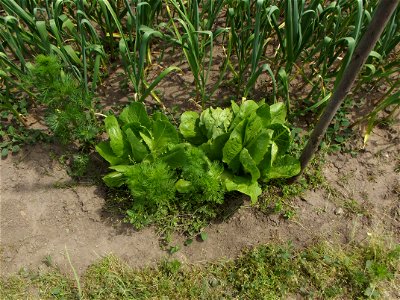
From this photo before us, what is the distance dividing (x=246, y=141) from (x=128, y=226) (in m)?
0.75

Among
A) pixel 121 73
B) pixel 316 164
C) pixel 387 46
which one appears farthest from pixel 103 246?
pixel 387 46

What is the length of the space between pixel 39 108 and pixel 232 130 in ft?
4.05

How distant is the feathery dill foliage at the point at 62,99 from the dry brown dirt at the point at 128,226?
22 cm

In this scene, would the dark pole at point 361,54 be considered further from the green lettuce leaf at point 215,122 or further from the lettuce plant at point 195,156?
the green lettuce leaf at point 215,122

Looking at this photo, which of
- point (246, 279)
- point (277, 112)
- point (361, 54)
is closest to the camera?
point (361, 54)

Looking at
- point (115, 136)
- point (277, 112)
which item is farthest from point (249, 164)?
point (115, 136)

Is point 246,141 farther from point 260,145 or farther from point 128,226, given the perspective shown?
point 128,226

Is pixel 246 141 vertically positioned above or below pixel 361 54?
below

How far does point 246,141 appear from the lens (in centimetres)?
184

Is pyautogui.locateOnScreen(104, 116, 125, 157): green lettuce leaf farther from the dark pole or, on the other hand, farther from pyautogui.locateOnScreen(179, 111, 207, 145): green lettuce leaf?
the dark pole

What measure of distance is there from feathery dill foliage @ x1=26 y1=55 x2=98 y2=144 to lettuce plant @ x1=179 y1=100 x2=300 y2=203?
524 mm

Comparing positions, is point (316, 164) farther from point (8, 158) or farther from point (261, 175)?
point (8, 158)

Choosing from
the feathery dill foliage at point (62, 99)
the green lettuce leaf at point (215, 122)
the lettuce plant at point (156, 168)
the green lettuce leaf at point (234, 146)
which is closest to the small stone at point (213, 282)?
the lettuce plant at point (156, 168)

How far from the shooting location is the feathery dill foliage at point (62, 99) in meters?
1.79
